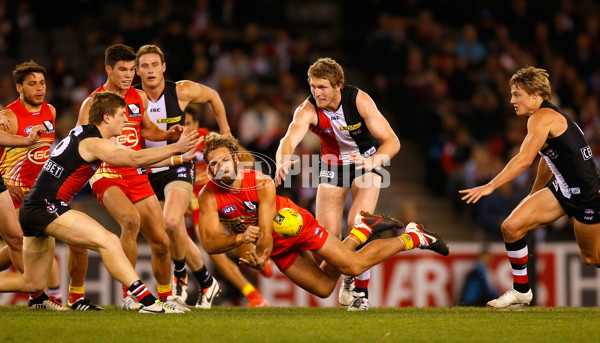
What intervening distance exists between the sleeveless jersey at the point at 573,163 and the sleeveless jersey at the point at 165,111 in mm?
3950

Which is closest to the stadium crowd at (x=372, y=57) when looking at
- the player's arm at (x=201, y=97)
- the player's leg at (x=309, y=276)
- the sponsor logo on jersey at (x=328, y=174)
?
the player's arm at (x=201, y=97)

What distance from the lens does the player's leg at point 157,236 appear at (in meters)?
8.70

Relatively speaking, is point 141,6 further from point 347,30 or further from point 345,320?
point 345,320

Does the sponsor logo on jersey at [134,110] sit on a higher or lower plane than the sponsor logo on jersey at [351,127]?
higher

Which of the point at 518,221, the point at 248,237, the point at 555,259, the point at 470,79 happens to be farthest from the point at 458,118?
the point at 248,237

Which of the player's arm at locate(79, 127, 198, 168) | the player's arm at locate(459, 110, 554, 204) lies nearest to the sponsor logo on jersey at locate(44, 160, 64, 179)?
the player's arm at locate(79, 127, 198, 168)

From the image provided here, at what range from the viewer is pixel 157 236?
8.76 metres

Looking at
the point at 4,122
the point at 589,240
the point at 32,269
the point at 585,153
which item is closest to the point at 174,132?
the point at 4,122

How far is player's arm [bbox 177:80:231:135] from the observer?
9.44 meters

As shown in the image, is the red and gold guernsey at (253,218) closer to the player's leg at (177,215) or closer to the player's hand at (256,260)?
the player's hand at (256,260)

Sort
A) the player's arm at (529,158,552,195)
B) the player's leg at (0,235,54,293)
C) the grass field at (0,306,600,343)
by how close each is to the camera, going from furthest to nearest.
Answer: the player's arm at (529,158,552,195)
the player's leg at (0,235,54,293)
the grass field at (0,306,600,343)

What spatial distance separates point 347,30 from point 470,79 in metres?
2.99

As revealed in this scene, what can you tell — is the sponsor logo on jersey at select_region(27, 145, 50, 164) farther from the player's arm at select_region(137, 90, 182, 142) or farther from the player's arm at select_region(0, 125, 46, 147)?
the player's arm at select_region(137, 90, 182, 142)

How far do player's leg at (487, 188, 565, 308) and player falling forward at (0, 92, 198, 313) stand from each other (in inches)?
126
